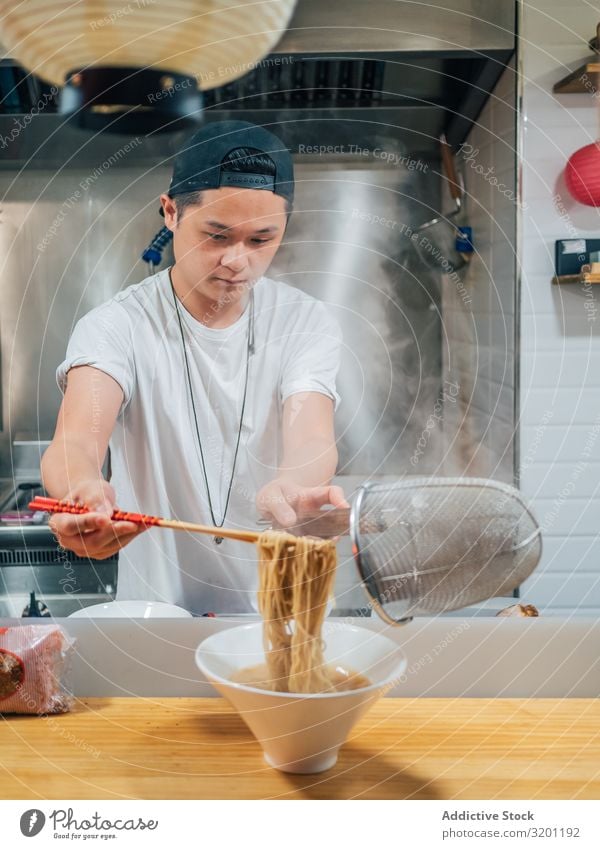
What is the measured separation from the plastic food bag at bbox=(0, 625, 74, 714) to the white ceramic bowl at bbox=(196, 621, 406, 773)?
0.14 metres

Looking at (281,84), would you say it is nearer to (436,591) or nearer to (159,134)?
(159,134)

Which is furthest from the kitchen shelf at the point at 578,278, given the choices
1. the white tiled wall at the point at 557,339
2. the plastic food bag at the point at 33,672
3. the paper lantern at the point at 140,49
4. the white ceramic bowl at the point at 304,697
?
the plastic food bag at the point at 33,672

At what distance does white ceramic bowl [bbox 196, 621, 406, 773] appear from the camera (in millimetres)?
490

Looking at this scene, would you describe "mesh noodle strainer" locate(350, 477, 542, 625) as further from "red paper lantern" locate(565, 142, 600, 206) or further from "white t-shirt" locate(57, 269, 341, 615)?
"red paper lantern" locate(565, 142, 600, 206)

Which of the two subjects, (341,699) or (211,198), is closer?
Result: (341,699)

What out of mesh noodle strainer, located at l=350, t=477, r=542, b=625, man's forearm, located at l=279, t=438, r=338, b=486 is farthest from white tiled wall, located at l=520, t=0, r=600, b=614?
mesh noodle strainer, located at l=350, t=477, r=542, b=625

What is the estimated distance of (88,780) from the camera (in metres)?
0.55

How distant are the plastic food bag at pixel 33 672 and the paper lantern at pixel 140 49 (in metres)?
0.63

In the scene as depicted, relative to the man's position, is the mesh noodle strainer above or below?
below

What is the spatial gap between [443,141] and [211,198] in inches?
12.6

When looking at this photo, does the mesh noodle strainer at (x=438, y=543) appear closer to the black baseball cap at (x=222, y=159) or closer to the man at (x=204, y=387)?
the man at (x=204, y=387)

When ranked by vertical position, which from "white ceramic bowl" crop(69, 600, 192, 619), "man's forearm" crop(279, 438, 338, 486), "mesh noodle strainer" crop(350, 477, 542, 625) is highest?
"man's forearm" crop(279, 438, 338, 486)

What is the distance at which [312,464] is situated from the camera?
99cm
